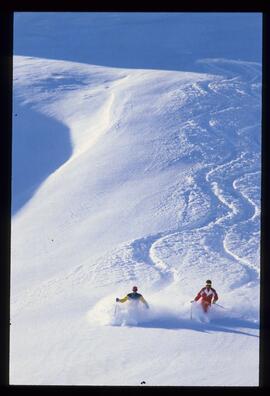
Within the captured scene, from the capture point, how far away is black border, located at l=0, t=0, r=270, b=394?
4.30ft

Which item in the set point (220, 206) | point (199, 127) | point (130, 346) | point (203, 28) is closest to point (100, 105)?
point (199, 127)

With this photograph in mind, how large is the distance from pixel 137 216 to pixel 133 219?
17 centimetres

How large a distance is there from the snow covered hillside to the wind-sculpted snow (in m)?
0.02

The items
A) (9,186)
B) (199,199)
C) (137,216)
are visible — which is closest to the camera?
(9,186)

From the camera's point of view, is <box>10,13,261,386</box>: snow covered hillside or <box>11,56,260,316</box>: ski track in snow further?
<box>11,56,260,316</box>: ski track in snow

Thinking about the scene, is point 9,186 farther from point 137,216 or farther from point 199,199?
point 199,199

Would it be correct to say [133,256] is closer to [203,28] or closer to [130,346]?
[130,346]

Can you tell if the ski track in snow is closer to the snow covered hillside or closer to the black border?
the snow covered hillside

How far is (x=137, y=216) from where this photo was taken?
32.0 feet

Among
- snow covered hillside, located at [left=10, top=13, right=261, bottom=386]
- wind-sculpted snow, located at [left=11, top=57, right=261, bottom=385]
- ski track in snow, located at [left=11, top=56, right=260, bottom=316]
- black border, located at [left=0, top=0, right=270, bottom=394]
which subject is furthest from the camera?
ski track in snow, located at [left=11, top=56, right=260, bottom=316]

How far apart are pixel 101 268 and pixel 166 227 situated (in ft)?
4.89

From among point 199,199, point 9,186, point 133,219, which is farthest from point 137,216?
point 9,186

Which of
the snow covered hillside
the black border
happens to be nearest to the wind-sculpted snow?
the snow covered hillside

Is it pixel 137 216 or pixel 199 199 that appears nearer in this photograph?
pixel 137 216
